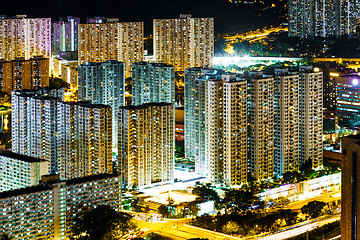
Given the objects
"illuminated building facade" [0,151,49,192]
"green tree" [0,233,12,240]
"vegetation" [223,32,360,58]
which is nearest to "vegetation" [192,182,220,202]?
"illuminated building facade" [0,151,49,192]

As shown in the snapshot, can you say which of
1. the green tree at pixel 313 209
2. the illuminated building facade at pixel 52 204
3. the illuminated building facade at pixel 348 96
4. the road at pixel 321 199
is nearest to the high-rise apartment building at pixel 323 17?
the illuminated building facade at pixel 348 96

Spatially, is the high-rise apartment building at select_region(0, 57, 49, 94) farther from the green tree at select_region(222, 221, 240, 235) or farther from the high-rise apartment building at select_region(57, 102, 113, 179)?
the green tree at select_region(222, 221, 240, 235)

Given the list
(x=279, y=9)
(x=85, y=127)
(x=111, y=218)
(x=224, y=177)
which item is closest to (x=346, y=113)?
(x=224, y=177)

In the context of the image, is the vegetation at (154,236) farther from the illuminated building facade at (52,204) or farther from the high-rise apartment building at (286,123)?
the high-rise apartment building at (286,123)

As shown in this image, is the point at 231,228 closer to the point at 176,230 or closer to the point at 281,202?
the point at 176,230

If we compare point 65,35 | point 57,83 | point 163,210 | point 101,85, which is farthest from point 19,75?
point 163,210
